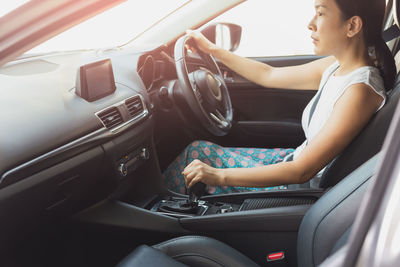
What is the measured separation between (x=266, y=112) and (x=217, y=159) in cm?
83

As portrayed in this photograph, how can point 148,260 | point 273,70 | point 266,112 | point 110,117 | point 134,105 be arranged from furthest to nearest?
point 266,112 → point 273,70 → point 134,105 → point 110,117 → point 148,260

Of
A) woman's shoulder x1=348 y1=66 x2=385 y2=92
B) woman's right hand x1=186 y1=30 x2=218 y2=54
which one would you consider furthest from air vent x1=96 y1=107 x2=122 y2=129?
woman's shoulder x1=348 y1=66 x2=385 y2=92

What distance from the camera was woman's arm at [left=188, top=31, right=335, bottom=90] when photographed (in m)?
1.91

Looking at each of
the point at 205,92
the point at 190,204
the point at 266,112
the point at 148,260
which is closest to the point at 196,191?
the point at 190,204

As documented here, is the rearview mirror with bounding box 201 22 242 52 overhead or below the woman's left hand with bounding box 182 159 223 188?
overhead

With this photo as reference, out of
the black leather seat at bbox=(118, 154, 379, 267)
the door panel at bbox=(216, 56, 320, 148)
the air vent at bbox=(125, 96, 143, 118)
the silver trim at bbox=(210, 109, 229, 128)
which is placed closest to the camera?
the black leather seat at bbox=(118, 154, 379, 267)

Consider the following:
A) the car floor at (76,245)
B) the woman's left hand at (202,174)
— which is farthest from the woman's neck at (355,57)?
the car floor at (76,245)

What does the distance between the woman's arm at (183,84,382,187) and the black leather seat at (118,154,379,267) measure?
0.17 meters

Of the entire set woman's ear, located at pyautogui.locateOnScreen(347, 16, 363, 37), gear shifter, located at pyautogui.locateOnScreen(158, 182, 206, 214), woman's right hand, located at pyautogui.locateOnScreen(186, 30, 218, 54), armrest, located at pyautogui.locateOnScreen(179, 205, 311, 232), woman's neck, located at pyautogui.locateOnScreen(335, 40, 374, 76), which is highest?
woman's ear, located at pyautogui.locateOnScreen(347, 16, 363, 37)

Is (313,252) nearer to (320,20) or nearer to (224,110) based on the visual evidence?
(320,20)

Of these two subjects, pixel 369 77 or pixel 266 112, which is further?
pixel 266 112

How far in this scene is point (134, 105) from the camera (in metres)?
1.66

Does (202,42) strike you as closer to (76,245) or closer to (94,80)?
(94,80)

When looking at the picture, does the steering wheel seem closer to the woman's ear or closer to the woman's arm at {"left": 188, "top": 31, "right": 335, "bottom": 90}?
the woman's arm at {"left": 188, "top": 31, "right": 335, "bottom": 90}
